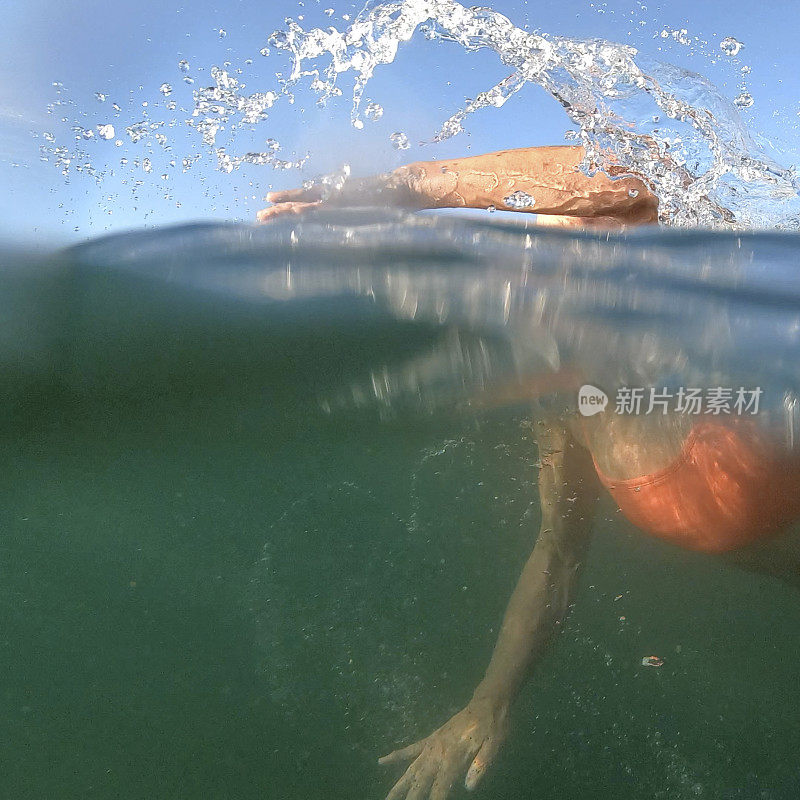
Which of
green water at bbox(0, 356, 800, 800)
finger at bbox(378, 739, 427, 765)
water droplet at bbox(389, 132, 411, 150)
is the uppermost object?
water droplet at bbox(389, 132, 411, 150)

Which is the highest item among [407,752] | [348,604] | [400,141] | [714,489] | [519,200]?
[400,141]

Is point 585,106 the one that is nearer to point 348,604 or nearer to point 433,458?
point 433,458

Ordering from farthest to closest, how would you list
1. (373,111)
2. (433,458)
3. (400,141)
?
1. (373,111)
2. (400,141)
3. (433,458)

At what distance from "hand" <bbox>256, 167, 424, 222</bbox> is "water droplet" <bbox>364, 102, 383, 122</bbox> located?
360 mm

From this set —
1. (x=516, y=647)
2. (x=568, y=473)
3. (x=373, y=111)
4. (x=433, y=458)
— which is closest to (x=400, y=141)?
(x=373, y=111)

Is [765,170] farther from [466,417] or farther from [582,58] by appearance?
[466,417]

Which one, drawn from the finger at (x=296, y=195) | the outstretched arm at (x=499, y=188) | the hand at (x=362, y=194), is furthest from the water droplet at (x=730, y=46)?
the finger at (x=296, y=195)

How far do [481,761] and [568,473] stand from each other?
152cm

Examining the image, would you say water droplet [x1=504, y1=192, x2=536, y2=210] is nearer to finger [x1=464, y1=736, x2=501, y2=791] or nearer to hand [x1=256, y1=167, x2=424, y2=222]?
hand [x1=256, y1=167, x2=424, y2=222]

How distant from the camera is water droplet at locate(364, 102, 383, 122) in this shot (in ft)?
10.7

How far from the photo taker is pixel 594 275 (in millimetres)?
2705

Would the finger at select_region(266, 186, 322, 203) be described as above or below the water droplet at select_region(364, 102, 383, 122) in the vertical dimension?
below

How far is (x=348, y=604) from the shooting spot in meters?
2.84

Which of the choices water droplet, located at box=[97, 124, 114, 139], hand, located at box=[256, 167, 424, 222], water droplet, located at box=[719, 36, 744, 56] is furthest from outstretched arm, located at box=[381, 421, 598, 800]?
water droplet, located at box=[719, 36, 744, 56]
